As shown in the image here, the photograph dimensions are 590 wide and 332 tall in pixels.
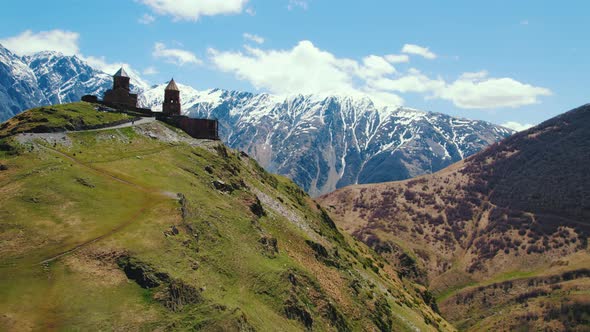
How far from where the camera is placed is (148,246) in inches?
1849

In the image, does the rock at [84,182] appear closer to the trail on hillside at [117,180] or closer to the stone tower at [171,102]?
the trail on hillside at [117,180]

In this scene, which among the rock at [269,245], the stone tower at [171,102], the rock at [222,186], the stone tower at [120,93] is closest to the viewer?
the rock at [269,245]

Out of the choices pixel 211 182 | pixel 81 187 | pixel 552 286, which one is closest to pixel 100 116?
pixel 211 182

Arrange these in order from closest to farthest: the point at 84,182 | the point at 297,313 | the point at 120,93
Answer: the point at 297,313, the point at 84,182, the point at 120,93

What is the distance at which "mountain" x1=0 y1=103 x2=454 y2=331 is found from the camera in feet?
132

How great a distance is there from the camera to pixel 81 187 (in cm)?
5428

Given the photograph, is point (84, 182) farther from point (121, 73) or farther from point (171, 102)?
point (121, 73)

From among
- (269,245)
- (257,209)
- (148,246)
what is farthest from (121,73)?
(148,246)

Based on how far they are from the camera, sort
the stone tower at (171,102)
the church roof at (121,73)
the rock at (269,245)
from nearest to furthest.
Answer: the rock at (269,245) → the stone tower at (171,102) → the church roof at (121,73)

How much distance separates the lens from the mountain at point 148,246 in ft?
132

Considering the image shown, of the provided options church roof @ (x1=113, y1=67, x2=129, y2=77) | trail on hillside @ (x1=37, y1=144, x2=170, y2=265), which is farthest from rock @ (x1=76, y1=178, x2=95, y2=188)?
church roof @ (x1=113, y1=67, x2=129, y2=77)

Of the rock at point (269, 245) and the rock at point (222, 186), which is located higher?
the rock at point (222, 186)

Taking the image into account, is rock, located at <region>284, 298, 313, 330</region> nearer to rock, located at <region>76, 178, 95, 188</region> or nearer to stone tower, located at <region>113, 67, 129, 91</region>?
rock, located at <region>76, 178, 95, 188</region>

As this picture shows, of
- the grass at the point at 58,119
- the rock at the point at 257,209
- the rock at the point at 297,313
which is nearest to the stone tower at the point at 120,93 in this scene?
the grass at the point at 58,119
